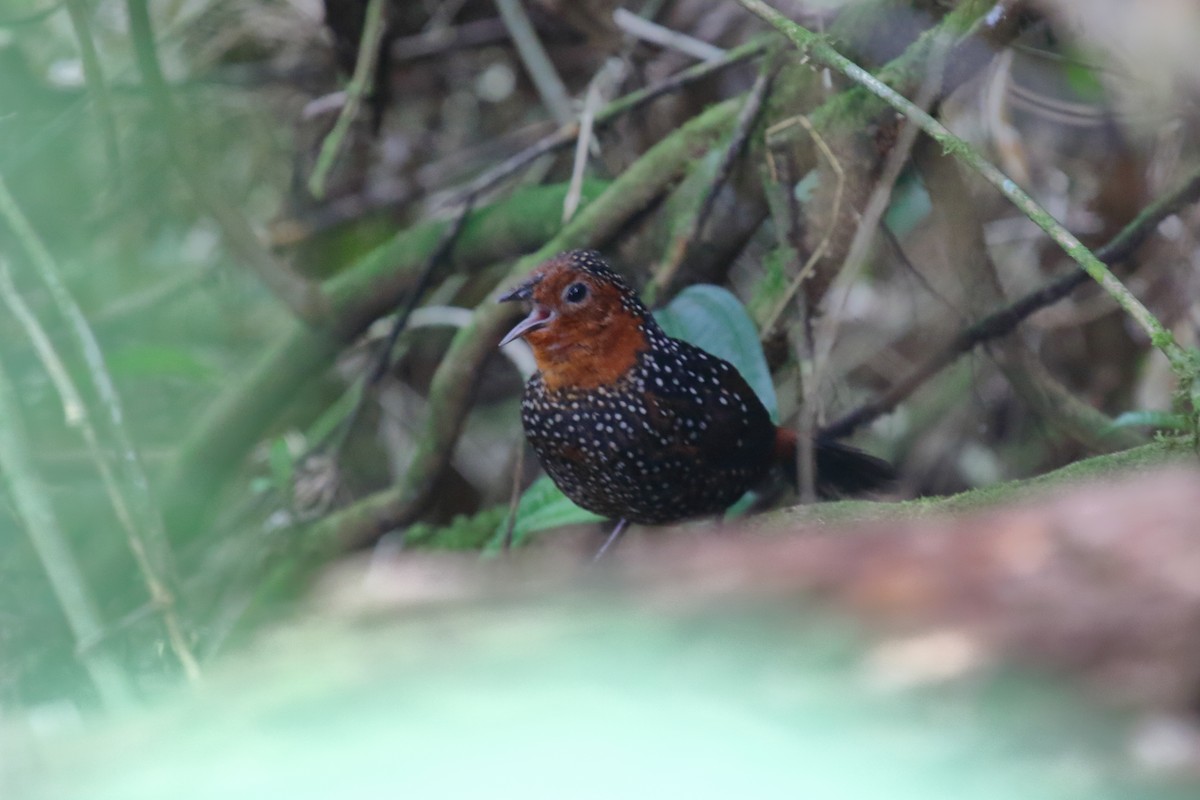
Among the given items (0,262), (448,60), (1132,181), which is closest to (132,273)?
(448,60)

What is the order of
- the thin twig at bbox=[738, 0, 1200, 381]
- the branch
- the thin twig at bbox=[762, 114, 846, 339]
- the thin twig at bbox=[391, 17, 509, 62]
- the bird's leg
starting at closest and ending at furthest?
the thin twig at bbox=[738, 0, 1200, 381] → the thin twig at bbox=[762, 114, 846, 339] → the bird's leg → the branch → the thin twig at bbox=[391, 17, 509, 62]

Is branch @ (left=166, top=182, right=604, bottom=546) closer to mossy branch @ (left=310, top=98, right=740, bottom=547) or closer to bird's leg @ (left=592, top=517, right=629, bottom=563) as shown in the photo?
mossy branch @ (left=310, top=98, right=740, bottom=547)

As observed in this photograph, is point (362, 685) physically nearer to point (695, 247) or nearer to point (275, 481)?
point (695, 247)

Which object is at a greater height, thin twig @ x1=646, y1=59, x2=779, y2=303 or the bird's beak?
thin twig @ x1=646, y1=59, x2=779, y2=303

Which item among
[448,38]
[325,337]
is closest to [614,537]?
[325,337]

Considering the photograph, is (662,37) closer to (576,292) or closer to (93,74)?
(576,292)

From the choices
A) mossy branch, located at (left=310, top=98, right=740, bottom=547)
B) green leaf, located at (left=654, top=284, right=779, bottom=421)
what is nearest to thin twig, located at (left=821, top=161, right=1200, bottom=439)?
green leaf, located at (left=654, top=284, right=779, bottom=421)

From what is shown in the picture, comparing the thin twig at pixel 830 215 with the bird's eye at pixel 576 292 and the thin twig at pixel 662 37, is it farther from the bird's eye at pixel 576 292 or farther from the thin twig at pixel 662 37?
the thin twig at pixel 662 37
